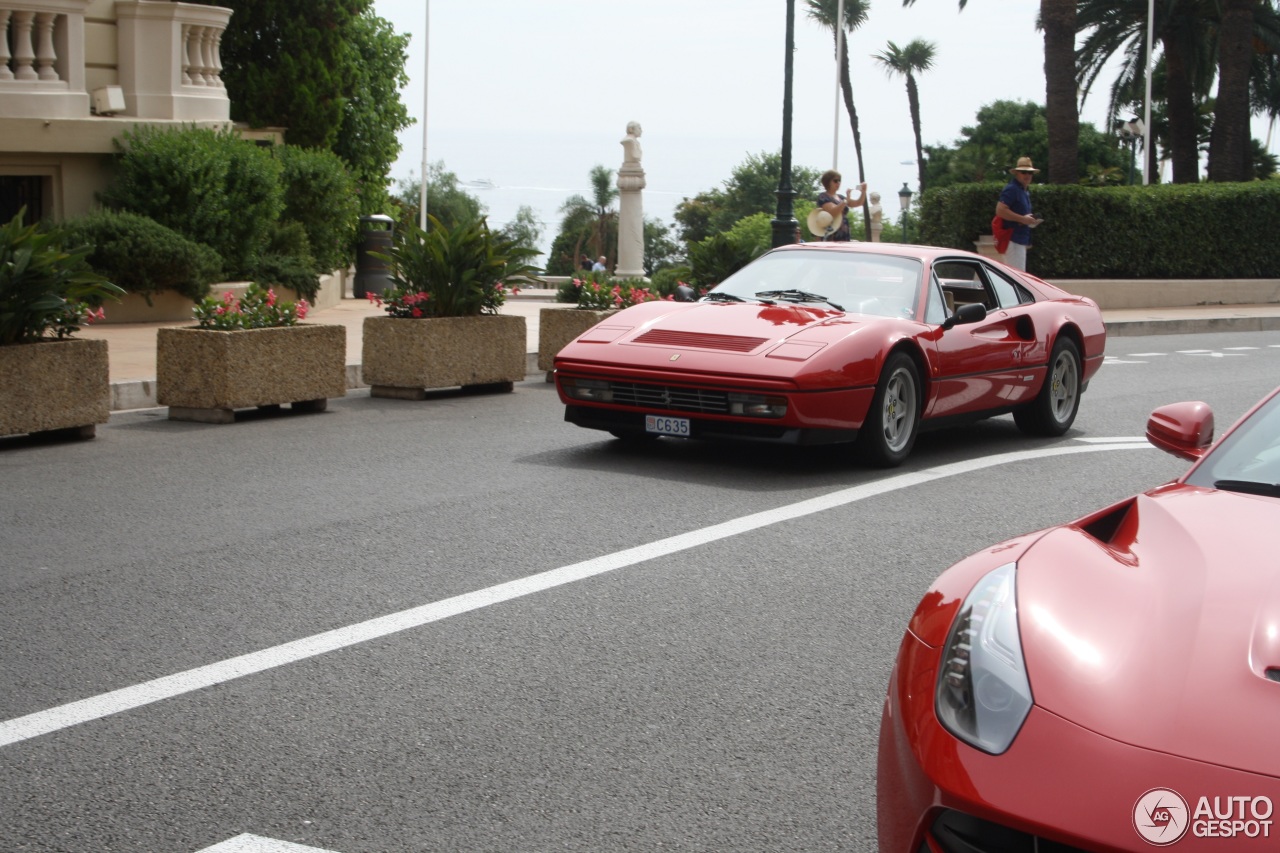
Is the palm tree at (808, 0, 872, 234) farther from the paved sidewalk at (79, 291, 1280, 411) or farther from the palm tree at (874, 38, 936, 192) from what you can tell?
the paved sidewalk at (79, 291, 1280, 411)

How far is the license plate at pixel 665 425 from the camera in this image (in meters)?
9.17

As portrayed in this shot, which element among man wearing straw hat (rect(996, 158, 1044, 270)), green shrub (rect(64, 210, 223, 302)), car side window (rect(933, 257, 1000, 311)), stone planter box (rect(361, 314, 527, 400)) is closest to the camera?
car side window (rect(933, 257, 1000, 311))

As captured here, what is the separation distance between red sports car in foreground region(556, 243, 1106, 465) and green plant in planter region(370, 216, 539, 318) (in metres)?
3.26

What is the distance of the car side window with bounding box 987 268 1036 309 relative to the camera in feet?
35.6

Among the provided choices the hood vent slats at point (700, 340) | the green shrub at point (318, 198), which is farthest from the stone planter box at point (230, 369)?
the green shrub at point (318, 198)

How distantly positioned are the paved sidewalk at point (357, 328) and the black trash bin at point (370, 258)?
38 centimetres

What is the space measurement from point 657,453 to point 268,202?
11.9m

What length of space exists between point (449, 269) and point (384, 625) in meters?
7.85

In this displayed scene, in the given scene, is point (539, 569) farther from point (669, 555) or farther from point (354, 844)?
point (354, 844)

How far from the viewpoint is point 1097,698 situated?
2781 millimetres

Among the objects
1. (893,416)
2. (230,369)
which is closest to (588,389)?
(893,416)

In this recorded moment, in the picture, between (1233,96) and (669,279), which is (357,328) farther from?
(1233,96)

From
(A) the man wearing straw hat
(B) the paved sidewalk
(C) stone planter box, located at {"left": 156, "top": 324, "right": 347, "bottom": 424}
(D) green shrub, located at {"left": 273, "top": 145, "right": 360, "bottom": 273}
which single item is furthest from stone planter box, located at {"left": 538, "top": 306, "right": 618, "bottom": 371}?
(D) green shrub, located at {"left": 273, "top": 145, "right": 360, "bottom": 273}

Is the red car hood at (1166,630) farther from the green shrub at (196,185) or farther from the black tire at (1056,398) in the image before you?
the green shrub at (196,185)
